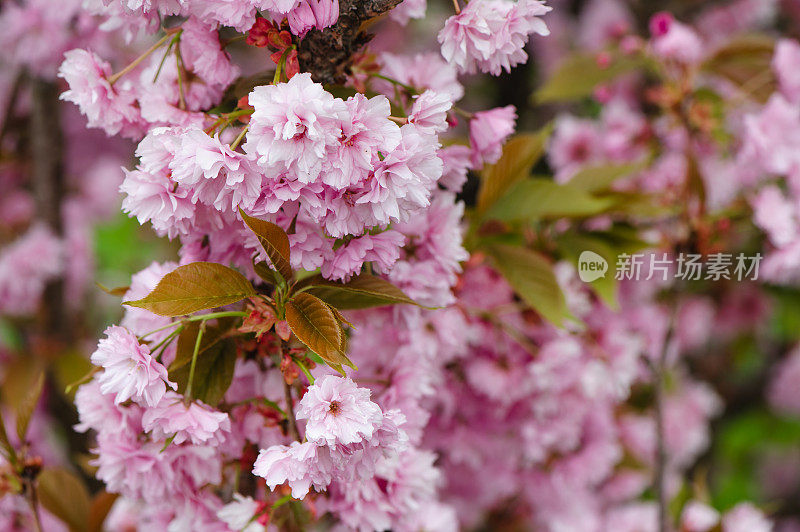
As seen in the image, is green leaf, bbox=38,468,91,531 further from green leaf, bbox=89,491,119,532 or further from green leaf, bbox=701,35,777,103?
green leaf, bbox=701,35,777,103

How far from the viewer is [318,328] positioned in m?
0.62

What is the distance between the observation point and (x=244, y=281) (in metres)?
0.66

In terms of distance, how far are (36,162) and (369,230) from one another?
3.81ft

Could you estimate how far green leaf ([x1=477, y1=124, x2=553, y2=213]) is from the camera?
104 centimetres

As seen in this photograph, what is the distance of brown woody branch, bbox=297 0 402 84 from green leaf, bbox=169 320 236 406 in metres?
0.27

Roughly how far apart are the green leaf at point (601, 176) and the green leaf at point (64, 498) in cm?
83

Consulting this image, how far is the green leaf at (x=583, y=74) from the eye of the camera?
133 centimetres

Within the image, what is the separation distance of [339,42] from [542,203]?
0.44 meters

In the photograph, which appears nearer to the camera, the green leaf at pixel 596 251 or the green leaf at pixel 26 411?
the green leaf at pixel 26 411

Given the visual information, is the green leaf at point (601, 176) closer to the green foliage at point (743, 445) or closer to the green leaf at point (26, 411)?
Answer: the green leaf at point (26, 411)

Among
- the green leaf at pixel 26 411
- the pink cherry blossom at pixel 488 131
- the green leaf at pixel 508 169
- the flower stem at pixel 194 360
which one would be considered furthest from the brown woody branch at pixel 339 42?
the green leaf at pixel 26 411

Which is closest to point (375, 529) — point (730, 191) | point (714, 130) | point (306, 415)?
point (306, 415)

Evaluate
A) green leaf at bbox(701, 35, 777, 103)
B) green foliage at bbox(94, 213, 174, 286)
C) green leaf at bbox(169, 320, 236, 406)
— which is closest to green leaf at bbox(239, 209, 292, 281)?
green leaf at bbox(169, 320, 236, 406)

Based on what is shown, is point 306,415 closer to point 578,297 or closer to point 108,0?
point 108,0
